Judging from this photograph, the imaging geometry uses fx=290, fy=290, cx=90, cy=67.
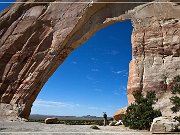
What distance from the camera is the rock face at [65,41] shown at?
2277 centimetres

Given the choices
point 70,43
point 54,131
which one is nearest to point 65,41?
point 70,43

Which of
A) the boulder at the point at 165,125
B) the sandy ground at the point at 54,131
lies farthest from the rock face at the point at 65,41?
the sandy ground at the point at 54,131

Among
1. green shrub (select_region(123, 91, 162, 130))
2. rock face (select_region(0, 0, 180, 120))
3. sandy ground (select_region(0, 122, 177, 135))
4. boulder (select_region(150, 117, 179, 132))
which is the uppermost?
rock face (select_region(0, 0, 180, 120))

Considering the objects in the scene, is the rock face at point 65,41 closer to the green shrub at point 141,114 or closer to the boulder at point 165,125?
the green shrub at point 141,114

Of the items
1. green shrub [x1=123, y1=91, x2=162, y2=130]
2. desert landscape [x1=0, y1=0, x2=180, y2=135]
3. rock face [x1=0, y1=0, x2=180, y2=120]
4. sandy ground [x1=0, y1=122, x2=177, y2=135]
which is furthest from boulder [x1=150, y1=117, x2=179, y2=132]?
rock face [x1=0, y1=0, x2=180, y2=120]

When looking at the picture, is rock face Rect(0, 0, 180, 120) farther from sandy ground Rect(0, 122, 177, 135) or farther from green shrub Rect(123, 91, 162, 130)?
sandy ground Rect(0, 122, 177, 135)

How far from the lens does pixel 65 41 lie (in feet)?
87.2

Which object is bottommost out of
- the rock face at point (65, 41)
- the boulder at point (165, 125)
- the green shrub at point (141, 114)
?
the boulder at point (165, 125)

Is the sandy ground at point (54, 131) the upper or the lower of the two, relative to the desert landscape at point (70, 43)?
lower

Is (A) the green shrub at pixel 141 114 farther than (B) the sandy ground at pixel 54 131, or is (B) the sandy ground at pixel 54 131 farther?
(A) the green shrub at pixel 141 114

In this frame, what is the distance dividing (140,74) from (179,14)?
6.04 meters

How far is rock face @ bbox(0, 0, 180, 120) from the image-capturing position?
22.8 meters

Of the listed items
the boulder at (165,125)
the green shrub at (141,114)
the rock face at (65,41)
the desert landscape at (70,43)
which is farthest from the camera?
the rock face at (65,41)

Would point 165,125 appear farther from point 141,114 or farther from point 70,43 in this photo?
point 70,43
